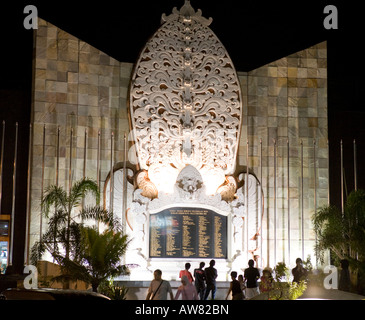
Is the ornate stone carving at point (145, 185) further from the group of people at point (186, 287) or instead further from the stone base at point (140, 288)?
the group of people at point (186, 287)

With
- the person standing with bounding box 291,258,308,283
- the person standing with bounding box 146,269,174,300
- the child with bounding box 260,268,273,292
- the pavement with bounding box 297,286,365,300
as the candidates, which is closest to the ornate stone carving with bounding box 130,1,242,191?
the person standing with bounding box 291,258,308,283

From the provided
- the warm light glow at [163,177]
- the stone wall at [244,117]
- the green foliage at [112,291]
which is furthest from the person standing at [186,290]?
the stone wall at [244,117]

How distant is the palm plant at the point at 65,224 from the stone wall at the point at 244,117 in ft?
3.80

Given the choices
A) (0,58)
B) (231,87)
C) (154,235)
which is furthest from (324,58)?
(0,58)

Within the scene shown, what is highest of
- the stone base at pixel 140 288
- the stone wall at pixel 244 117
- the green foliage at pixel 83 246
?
the stone wall at pixel 244 117

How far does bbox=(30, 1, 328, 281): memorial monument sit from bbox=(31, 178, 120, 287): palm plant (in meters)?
1.01

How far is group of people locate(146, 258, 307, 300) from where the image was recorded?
10.1 meters

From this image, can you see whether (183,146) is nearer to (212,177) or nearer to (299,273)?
(212,177)

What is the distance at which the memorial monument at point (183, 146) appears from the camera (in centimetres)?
1425

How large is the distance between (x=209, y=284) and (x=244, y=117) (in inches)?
195

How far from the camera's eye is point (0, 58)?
599 inches

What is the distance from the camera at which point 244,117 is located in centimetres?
1554

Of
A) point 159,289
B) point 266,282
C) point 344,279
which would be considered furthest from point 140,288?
point 344,279
